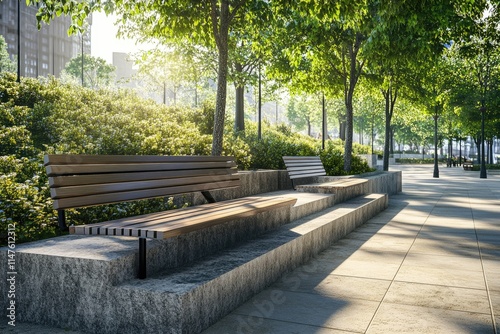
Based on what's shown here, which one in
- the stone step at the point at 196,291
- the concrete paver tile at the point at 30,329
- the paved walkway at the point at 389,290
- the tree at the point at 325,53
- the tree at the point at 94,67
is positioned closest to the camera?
the stone step at the point at 196,291

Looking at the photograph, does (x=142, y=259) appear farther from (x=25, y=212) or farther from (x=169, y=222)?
(x=25, y=212)

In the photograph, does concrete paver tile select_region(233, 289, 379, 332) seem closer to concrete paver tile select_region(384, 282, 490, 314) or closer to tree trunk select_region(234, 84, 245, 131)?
concrete paver tile select_region(384, 282, 490, 314)

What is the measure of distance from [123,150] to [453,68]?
81.7 ft

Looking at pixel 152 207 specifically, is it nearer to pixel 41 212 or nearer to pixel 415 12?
pixel 41 212

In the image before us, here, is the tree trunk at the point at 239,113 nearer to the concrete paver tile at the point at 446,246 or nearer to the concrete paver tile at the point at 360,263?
the concrete paver tile at the point at 446,246

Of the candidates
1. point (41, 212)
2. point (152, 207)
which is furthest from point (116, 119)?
point (41, 212)

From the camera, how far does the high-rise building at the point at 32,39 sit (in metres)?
117

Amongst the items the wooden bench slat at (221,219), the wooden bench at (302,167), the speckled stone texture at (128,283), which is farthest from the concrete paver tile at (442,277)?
the wooden bench at (302,167)

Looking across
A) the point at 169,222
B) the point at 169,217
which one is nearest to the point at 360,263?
the point at 169,217

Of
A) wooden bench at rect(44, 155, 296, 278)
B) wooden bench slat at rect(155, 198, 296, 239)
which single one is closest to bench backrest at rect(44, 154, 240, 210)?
wooden bench at rect(44, 155, 296, 278)

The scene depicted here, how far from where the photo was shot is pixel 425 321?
4.00 m

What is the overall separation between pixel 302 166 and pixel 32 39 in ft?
476

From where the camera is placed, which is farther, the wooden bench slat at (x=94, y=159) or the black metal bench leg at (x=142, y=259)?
the wooden bench slat at (x=94, y=159)

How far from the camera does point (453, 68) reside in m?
29.2
